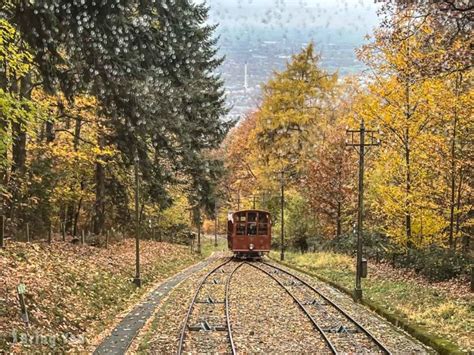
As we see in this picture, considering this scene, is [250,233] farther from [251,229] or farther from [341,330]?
[341,330]

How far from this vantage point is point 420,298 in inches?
591

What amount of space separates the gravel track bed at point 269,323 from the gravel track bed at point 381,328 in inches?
53.9

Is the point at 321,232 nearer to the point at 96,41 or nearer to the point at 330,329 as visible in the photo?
the point at 330,329

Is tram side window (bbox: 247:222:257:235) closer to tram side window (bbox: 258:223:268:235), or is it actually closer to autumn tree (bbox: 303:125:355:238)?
tram side window (bbox: 258:223:268:235)

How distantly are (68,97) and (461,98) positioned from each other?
13890 mm

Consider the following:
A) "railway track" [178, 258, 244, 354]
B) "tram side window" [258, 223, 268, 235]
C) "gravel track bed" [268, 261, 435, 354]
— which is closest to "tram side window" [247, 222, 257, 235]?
"tram side window" [258, 223, 268, 235]

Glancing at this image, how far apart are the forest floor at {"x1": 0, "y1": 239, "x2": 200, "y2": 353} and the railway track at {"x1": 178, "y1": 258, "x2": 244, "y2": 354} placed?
1.97 m

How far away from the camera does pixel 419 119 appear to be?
1995cm

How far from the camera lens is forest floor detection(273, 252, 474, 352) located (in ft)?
36.9

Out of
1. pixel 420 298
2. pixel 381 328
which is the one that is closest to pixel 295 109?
pixel 420 298

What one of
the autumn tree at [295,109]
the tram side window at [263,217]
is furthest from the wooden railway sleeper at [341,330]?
the autumn tree at [295,109]

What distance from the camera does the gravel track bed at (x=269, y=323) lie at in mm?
10352

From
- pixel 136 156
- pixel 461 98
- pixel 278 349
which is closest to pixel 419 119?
pixel 461 98

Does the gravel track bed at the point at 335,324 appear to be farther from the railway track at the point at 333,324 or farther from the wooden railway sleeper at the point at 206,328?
the wooden railway sleeper at the point at 206,328
